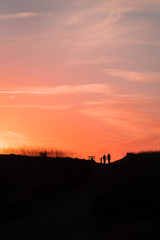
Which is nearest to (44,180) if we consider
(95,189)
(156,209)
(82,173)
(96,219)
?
(95,189)

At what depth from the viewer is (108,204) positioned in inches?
605

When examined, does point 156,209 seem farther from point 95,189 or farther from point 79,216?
point 95,189

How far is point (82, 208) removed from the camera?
18.5 meters

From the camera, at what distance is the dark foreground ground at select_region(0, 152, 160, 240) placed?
45.7ft

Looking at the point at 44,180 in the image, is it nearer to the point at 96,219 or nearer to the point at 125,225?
the point at 96,219

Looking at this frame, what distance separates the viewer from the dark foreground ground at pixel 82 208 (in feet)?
45.7

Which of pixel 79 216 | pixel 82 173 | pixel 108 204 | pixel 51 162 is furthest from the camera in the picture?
pixel 51 162

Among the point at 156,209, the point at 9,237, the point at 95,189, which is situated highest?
the point at 95,189

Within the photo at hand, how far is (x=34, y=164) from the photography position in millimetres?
29016

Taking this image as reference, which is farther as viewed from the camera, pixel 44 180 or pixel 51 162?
pixel 51 162

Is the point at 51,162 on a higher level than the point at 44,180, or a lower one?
higher

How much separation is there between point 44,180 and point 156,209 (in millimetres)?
10658

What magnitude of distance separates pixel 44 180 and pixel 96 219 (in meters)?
8.70

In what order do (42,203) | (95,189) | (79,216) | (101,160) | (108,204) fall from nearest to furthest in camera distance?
(108,204) → (79,216) → (42,203) → (95,189) → (101,160)
